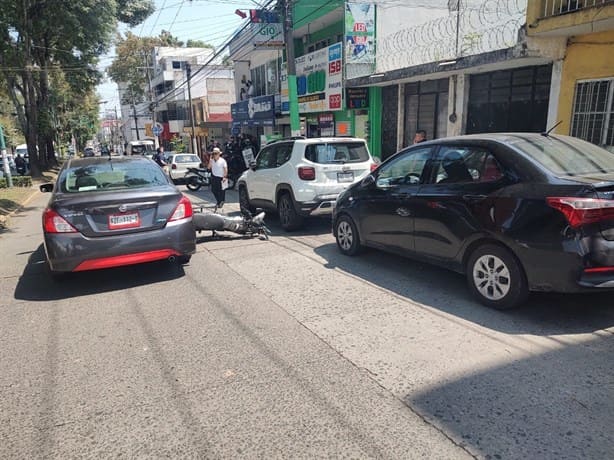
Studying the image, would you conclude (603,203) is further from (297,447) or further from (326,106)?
(326,106)

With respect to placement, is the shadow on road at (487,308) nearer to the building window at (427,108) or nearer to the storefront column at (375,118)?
the building window at (427,108)

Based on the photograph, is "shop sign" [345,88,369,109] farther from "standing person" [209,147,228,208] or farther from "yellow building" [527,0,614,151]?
"yellow building" [527,0,614,151]

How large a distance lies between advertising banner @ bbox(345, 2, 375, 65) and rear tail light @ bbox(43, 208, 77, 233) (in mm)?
12699

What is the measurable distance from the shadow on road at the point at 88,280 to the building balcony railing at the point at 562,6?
7824 millimetres

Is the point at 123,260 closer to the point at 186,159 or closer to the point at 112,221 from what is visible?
the point at 112,221

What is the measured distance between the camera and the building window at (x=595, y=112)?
866cm

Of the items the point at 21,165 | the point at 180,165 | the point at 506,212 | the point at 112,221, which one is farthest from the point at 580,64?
the point at 21,165

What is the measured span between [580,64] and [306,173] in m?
5.80

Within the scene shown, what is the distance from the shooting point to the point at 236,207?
1273 centimetres

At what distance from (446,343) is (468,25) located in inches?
484

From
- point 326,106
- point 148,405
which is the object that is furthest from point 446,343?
point 326,106

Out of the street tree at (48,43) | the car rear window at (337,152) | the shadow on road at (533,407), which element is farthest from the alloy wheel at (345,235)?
the street tree at (48,43)

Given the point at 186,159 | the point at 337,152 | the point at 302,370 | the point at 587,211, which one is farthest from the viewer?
the point at 186,159

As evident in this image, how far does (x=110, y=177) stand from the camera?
615 centimetres
